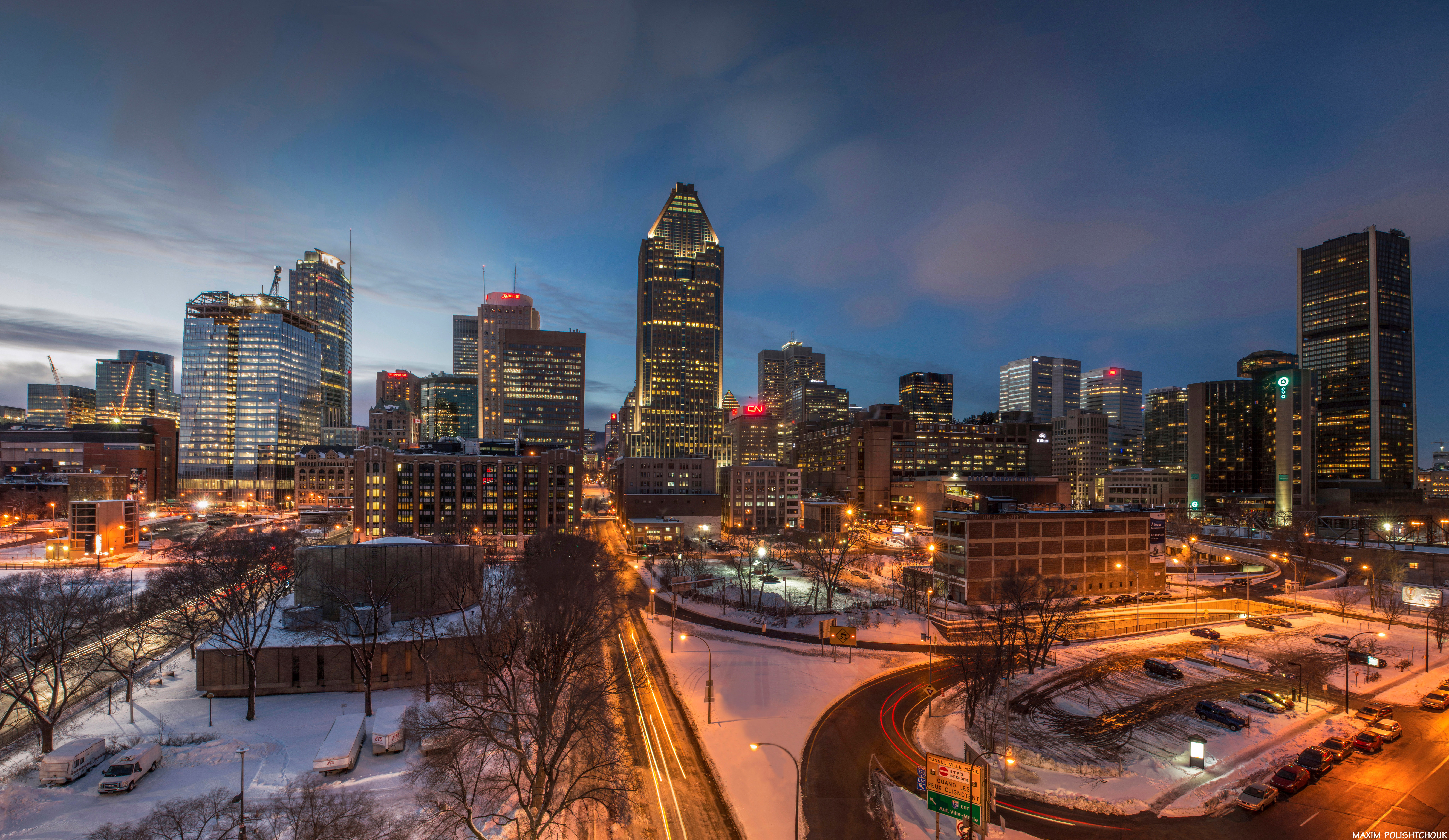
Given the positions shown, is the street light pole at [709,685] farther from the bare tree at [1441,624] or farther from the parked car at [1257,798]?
the bare tree at [1441,624]

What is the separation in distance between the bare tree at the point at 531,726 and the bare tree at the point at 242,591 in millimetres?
13330

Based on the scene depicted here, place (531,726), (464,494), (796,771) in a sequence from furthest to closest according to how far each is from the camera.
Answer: (464,494)
(796,771)
(531,726)

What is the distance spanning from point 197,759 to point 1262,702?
69.4 m

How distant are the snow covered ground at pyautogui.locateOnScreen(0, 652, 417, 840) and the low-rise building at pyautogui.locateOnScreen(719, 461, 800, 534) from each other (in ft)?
361

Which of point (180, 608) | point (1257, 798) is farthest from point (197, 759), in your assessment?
point (1257, 798)

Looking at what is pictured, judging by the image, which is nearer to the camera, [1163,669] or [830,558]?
[1163,669]

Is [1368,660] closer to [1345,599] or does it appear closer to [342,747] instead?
[1345,599]

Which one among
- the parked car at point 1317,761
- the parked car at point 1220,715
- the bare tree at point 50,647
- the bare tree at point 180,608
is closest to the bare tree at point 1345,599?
the parked car at point 1220,715

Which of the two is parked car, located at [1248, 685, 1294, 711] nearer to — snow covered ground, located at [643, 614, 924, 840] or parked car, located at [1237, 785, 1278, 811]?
parked car, located at [1237, 785, 1278, 811]

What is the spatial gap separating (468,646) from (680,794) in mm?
21448

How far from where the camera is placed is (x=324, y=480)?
176 metres

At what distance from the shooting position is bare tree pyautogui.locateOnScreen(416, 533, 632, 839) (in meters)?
27.7

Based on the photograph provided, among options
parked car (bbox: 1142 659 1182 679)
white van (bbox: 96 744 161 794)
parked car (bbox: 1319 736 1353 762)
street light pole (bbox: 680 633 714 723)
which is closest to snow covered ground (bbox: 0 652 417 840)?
white van (bbox: 96 744 161 794)

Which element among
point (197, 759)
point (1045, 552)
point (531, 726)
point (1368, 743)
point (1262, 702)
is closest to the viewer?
point (531, 726)
